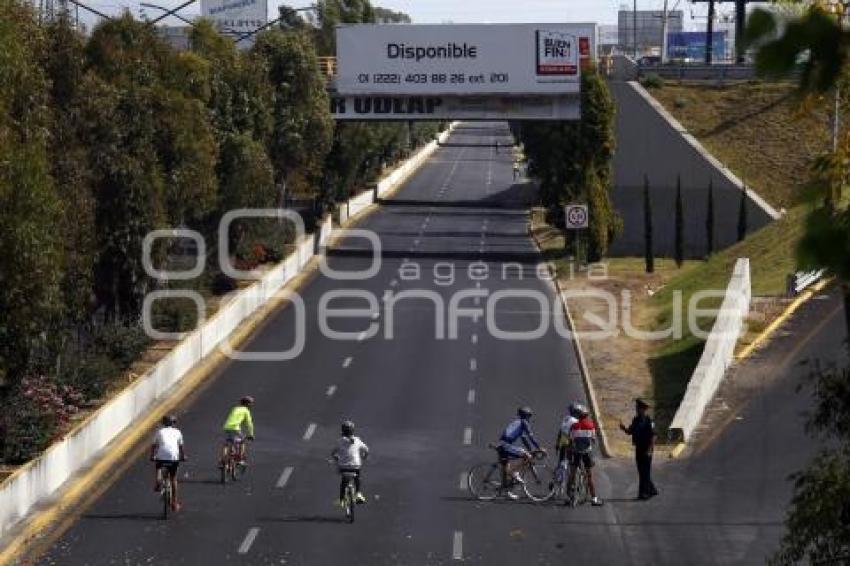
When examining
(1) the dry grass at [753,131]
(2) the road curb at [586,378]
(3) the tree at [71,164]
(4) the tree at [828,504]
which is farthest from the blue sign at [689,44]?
(4) the tree at [828,504]

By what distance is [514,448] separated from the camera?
21281 millimetres

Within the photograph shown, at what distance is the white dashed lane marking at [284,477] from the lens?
73.1 ft

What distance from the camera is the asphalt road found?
18.5 metres

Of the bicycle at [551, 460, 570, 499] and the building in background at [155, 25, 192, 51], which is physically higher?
the building in background at [155, 25, 192, 51]

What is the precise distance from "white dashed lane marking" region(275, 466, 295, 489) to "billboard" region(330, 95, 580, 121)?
36513 millimetres

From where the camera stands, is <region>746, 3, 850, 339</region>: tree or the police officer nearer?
<region>746, 3, 850, 339</region>: tree

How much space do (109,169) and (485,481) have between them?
13.1m

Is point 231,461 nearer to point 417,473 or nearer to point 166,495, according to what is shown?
point 166,495

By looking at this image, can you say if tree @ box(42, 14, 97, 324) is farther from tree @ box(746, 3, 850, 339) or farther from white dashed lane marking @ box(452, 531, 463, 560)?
tree @ box(746, 3, 850, 339)

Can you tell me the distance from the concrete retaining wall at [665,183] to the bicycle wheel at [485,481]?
37.5m

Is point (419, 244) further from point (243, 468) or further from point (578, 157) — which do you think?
point (243, 468)

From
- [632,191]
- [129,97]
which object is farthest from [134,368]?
[632,191]

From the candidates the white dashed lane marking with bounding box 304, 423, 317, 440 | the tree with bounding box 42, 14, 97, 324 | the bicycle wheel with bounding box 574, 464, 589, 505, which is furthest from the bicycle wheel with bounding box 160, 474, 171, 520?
the white dashed lane marking with bounding box 304, 423, 317, 440

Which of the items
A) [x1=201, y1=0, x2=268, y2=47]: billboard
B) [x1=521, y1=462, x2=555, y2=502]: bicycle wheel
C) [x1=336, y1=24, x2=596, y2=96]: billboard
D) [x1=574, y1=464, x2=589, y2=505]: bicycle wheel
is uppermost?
[x1=201, y1=0, x2=268, y2=47]: billboard
